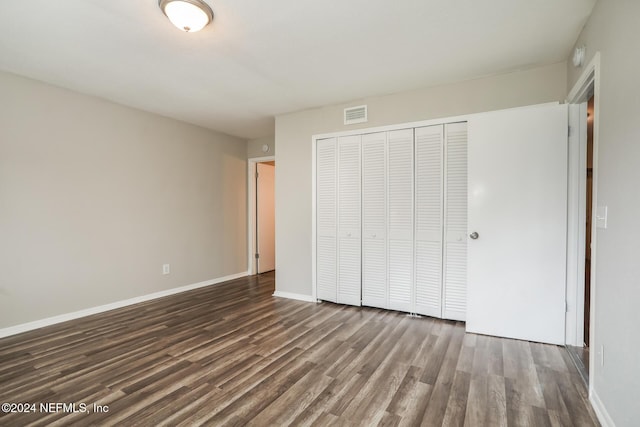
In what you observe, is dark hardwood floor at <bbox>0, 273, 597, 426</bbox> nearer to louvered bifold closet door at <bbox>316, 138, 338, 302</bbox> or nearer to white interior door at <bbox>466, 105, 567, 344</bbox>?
white interior door at <bbox>466, 105, 567, 344</bbox>

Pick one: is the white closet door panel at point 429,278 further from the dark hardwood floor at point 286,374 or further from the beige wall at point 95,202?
the beige wall at point 95,202

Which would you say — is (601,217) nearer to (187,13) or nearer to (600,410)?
(600,410)

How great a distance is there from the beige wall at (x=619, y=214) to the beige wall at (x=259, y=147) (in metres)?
4.43

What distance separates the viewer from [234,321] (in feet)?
10.8

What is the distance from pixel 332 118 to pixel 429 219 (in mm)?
1754

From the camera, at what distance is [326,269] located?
4.00 meters

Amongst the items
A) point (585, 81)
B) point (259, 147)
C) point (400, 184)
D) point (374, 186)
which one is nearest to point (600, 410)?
point (585, 81)

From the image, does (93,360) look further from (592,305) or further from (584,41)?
(584,41)

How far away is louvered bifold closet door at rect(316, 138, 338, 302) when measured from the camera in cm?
393

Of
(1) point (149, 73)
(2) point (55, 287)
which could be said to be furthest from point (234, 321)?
(1) point (149, 73)

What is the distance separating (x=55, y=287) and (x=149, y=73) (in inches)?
97.2

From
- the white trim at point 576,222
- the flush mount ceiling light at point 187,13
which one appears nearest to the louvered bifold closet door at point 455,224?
the white trim at point 576,222

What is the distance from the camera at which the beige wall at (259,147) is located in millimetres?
5480

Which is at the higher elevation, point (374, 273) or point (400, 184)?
point (400, 184)
